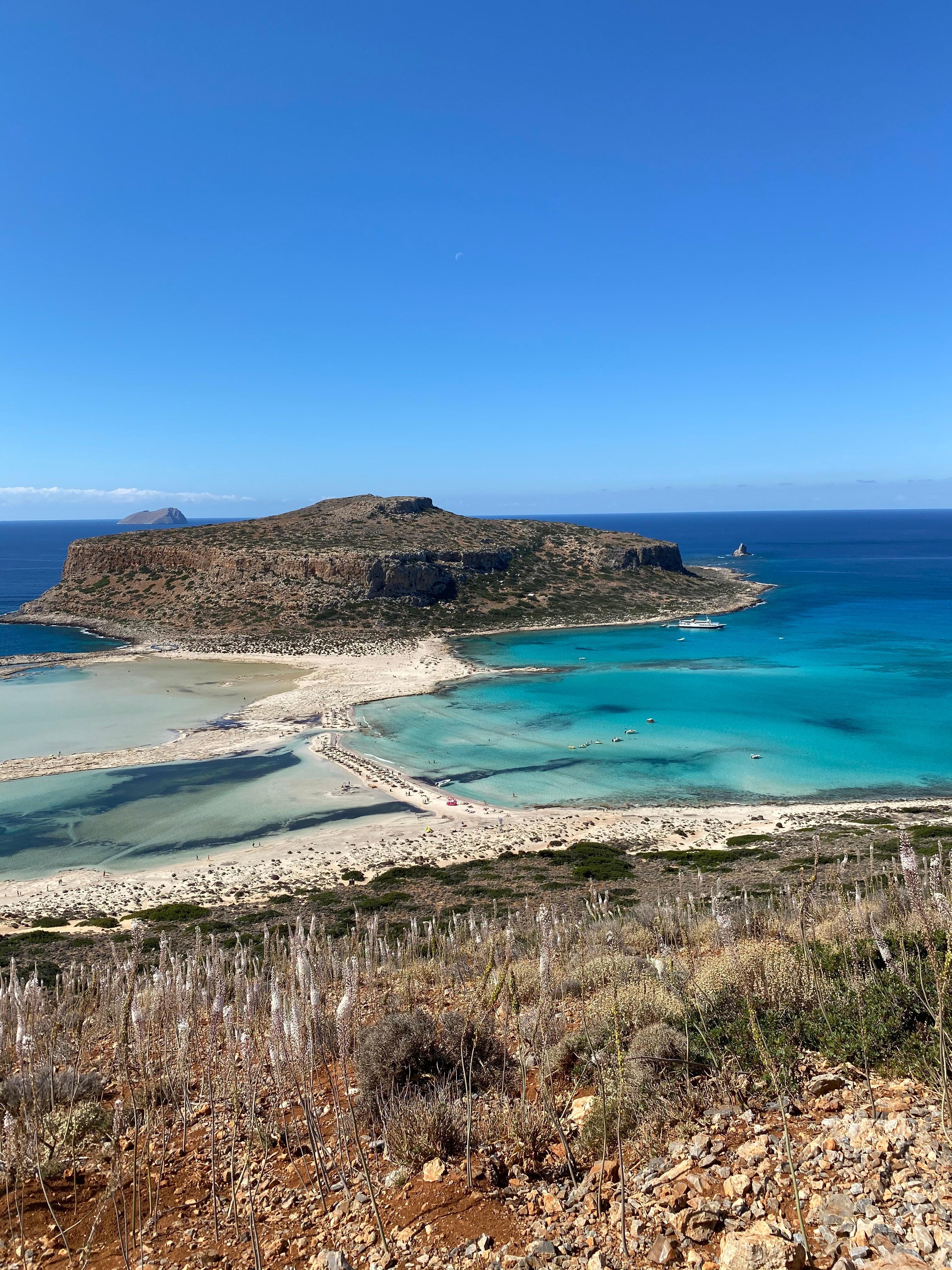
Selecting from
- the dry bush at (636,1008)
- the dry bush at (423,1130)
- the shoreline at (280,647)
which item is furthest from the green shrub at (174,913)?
the shoreline at (280,647)

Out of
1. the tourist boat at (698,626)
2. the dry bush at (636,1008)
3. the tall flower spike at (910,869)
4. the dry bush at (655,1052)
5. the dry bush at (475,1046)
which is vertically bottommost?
the tourist boat at (698,626)

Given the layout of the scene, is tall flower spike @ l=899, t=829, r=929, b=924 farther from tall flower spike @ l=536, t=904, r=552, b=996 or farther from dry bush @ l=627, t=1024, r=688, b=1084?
tall flower spike @ l=536, t=904, r=552, b=996

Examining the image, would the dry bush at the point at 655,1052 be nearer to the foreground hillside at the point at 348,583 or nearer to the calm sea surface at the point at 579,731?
the calm sea surface at the point at 579,731

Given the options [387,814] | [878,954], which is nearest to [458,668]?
[387,814]

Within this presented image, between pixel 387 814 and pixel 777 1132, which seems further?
pixel 387 814

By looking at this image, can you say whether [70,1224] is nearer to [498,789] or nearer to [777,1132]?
[777,1132]

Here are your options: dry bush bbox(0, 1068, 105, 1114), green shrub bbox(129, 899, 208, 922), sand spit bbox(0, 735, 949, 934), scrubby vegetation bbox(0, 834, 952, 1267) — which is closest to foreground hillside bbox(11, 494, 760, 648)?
sand spit bbox(0, 735, 949, 934)

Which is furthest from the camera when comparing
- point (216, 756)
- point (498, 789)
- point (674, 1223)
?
point (216, 756)

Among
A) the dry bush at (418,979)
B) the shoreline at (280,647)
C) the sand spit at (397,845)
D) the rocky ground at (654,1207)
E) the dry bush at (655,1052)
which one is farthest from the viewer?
the shoreline at (280,647)
